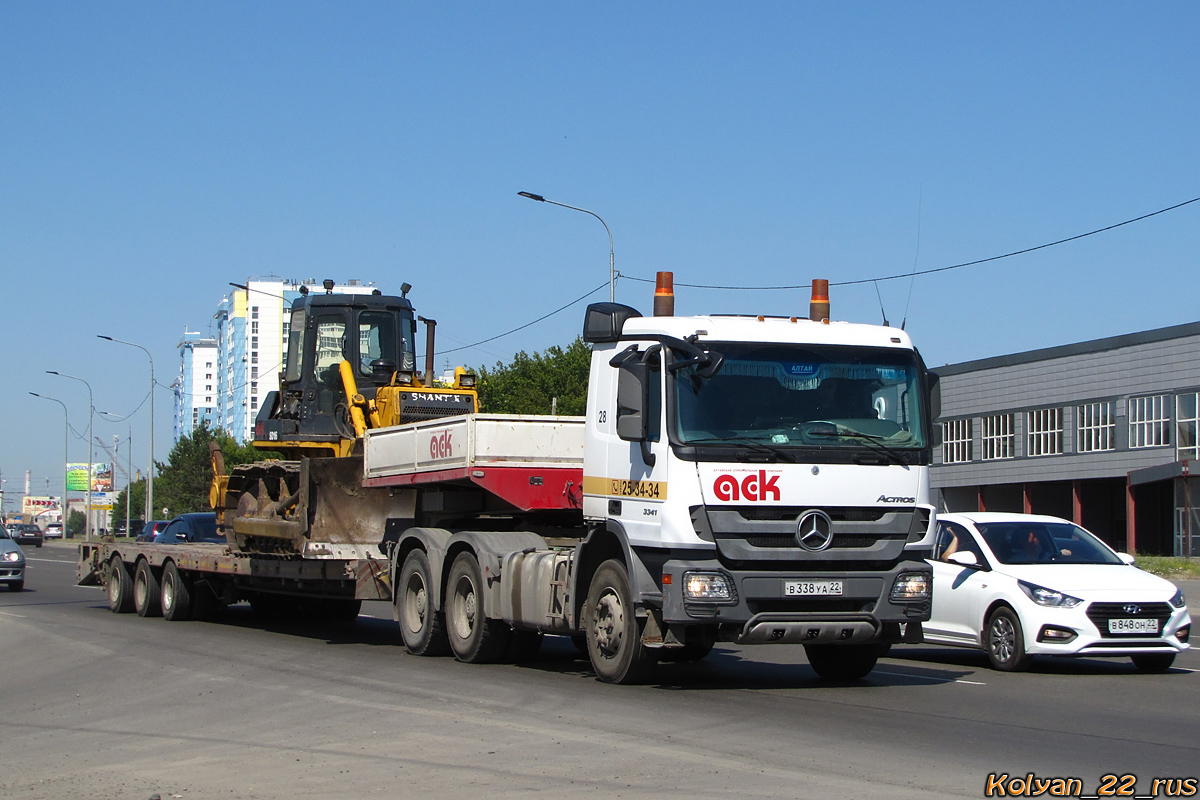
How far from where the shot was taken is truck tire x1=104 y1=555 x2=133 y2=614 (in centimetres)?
2120

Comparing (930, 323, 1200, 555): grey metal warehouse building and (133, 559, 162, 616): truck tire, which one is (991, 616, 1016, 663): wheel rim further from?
(930, 323, 1200, 555): grey metal warehouse building

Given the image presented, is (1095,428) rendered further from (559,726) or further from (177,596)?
(559,726)

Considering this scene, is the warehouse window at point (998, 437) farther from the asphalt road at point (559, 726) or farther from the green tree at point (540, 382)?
the asphalt road at point (559, 726)

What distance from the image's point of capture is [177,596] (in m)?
19.5

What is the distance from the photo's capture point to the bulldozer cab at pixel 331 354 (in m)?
18.0

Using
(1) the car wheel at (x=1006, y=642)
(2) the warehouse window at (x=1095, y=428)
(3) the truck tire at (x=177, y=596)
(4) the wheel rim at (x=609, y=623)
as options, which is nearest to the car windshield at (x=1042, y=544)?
(1) the car wheel at (x=1006, y=642)

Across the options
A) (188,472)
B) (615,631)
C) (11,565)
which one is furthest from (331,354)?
(188,472)

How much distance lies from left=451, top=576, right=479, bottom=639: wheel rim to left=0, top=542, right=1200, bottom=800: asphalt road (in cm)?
37

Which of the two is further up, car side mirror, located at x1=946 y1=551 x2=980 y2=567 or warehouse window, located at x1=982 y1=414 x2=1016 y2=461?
warehouse window, located at x1=982 y1=414 x2=1016 y2=461

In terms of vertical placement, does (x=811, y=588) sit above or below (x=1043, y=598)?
above

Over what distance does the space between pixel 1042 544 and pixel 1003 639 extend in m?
1.26

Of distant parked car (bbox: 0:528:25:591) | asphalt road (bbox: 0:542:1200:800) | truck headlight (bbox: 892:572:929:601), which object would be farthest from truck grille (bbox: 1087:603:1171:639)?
distant parked car (bbox: 0:528:25:591)

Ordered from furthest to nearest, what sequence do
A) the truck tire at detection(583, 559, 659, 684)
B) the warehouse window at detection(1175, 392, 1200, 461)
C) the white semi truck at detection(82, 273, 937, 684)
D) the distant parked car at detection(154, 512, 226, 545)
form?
1. the warehouse window at detection(1175, 392, 1200, 461)
2. the distant parked car at detection(154, 512, 226, 545)
3. the truck tire at detection(583, 559, 659, 684)
4. the white semi truck at detection(82, 273, 937, 684)

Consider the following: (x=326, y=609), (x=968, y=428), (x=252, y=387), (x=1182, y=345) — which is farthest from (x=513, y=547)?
(x=252, y=387)
